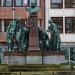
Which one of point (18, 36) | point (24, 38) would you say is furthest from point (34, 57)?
point (18, 36)

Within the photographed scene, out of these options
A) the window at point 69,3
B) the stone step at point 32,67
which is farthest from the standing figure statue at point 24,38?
the window at point 69,3

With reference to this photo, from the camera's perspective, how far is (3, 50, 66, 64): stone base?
133 ft

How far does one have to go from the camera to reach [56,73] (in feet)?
105

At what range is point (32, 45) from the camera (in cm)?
4122

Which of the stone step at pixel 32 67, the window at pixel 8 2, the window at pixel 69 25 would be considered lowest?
the stone step at pixel 32 67

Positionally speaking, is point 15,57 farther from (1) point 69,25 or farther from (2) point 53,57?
(1) point 69,25

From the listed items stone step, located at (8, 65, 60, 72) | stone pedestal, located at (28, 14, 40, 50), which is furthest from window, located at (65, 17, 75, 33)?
stone step, located at (8, 65, 60, 72)

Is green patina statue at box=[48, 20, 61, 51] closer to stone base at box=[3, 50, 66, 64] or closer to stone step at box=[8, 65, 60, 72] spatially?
stone base at box=[3, 50, 66, 64]

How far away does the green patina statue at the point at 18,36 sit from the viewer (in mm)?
41375

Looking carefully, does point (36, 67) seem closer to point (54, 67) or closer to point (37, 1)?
point (54, 67)

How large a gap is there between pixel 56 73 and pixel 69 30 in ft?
142

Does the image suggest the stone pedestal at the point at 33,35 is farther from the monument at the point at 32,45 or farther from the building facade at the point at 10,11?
the building facade at the point at 10,11

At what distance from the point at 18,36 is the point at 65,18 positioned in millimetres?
34009

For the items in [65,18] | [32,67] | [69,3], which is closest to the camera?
[32,67]
